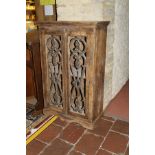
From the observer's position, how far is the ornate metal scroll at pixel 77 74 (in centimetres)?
231

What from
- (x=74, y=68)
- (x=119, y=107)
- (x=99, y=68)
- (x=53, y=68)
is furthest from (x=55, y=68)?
(x=119, y=107)

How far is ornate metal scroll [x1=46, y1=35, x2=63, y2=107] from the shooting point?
2514 mm

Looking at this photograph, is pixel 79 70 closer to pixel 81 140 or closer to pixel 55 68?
pixel 55 68

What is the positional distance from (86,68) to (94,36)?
399 mm

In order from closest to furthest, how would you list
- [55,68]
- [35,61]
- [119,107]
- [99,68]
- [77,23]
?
[77,23] < [99,68] < [55,68] < [35,61] < [119,107]

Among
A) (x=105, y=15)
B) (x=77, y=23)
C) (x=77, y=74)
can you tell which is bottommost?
(x=77, y=74)

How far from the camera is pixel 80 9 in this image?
7.86 feet

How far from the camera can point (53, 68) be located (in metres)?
2.64

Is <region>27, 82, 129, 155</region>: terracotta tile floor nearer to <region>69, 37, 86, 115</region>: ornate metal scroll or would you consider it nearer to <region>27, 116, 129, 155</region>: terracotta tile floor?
<region>27, 116, 129, 155</region>: terracotta tile floor

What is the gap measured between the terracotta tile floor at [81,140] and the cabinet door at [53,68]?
317 millimetres

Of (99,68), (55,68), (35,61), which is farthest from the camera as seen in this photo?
(35,61)

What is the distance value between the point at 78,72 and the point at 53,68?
1.37 feet
